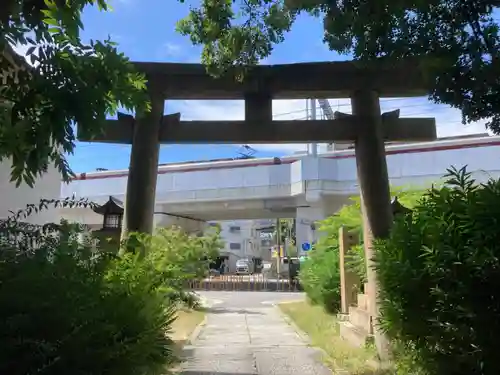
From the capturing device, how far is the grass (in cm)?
734

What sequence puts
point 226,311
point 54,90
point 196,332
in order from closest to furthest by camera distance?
point 54,90, point 196,332, point 226,311

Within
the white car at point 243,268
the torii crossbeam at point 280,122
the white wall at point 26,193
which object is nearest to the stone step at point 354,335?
the torii crossbeam at point 280,122

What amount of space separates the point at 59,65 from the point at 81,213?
19561 mm

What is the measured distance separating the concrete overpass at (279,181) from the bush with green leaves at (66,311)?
2050cm

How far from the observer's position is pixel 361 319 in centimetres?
925

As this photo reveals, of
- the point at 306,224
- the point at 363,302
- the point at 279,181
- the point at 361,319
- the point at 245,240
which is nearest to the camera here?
the point at 361,319

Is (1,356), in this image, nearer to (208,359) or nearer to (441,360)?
(441,360)

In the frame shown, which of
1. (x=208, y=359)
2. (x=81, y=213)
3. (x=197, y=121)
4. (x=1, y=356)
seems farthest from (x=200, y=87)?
(x=81, y=213)

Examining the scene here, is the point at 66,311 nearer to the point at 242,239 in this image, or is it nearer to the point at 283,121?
the point at 283,121

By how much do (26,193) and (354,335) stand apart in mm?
7230

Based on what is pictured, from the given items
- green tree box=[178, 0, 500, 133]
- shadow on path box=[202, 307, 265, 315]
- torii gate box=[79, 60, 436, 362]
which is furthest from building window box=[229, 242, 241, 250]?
green tree box=[178, 0, 500, 133]

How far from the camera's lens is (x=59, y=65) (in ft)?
9.35

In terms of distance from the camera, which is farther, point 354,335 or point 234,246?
point 234,246

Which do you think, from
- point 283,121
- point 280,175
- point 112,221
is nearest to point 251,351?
point 283,121
